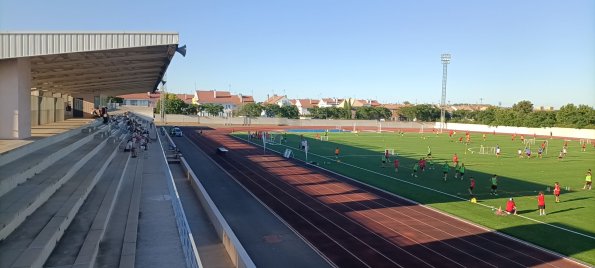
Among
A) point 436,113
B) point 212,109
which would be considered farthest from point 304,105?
point 212,109

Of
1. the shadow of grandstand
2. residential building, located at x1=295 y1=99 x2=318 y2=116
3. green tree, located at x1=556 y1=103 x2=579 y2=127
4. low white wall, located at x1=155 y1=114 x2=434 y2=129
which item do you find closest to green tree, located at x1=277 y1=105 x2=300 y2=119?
low white wall, located at x1=155 y1=114 x2=434 y2=129

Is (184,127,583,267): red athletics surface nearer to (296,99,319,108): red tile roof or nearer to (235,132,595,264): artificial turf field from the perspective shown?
(235,132,595,264): artificial turf field

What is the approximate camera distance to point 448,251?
13.9 meters

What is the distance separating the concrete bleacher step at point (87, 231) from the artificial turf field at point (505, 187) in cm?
1389

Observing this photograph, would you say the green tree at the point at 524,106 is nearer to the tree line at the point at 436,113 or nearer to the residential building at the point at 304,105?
the tree line at the point at 436,113

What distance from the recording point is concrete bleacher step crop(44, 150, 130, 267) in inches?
330

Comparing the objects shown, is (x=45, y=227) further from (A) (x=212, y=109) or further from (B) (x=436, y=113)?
(B) (x=436, y=113)

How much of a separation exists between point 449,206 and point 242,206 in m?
9.79

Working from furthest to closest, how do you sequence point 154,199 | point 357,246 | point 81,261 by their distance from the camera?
point 154,199, point 357,246, point 81,261

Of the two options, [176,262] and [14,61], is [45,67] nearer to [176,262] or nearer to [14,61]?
[14,61]

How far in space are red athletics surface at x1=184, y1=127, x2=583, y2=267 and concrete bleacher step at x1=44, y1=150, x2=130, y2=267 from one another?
6691 millimetres

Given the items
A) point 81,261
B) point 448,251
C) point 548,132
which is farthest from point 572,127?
point 81,261

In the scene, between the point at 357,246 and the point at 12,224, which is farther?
the point at 357,246

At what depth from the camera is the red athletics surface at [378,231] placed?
13.2 metres
